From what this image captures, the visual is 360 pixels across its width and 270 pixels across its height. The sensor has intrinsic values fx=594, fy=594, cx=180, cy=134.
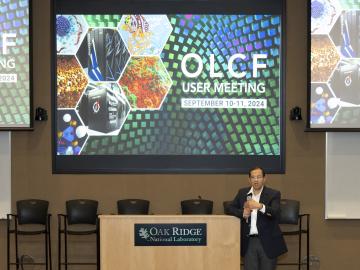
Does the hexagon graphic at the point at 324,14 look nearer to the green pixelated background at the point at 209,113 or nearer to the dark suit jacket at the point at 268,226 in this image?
the green pixelated background at the point at 209,113

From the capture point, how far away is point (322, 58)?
292 inches

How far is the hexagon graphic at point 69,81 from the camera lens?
764 centimetres

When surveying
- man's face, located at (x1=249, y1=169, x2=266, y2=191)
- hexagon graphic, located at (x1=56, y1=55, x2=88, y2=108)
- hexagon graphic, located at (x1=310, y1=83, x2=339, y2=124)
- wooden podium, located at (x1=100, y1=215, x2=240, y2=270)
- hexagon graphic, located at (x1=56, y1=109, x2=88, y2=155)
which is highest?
hexagon graphic, located at (x1=56, y1=55, x2=88, y2=108)

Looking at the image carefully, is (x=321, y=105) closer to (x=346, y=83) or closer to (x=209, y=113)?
(x=346, y=83)

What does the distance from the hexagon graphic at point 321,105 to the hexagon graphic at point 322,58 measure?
0.11 m

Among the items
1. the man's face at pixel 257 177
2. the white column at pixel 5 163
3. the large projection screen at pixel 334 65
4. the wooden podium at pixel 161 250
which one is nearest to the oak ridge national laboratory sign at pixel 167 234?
the wooden podium at pixel 161 250

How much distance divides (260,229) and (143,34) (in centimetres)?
327

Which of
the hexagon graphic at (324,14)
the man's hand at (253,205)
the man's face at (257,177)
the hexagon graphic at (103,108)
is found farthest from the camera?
the hexagon graphic at (103,108)

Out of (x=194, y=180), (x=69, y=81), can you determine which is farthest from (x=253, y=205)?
(x=69, y=81)

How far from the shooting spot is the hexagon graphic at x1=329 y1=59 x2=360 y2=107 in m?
7.41

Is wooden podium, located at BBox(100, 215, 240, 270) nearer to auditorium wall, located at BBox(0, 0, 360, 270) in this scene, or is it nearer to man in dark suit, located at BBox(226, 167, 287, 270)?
man in dark suit, located at BBox(226, 167, 287, 270)

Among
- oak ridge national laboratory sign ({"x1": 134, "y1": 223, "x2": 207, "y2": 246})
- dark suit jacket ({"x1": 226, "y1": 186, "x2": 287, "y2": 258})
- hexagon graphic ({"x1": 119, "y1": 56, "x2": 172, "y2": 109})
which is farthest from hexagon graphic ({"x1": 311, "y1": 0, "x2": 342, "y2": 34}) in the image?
oak ridge national laboratory sign ({"x1": 134, "y1": 223, "x2": 207, "y2": 246})

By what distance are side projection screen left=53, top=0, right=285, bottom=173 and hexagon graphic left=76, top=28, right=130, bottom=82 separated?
0.04ft

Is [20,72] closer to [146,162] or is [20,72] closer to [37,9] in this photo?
[37,9]
